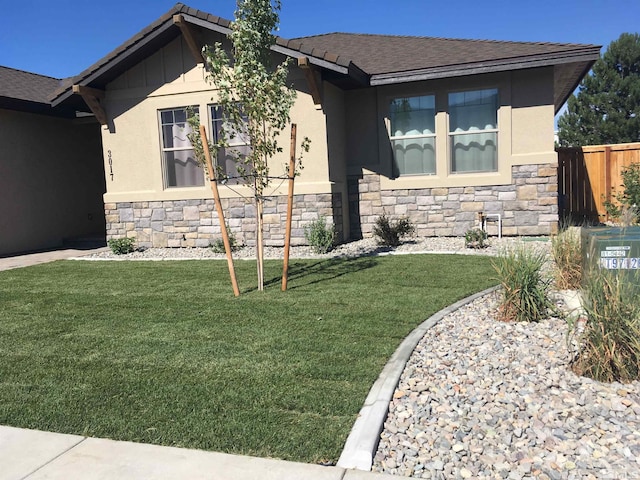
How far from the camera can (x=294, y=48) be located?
10.3m

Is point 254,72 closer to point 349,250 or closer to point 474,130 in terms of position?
point 349,250

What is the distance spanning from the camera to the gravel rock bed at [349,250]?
33.7 feet

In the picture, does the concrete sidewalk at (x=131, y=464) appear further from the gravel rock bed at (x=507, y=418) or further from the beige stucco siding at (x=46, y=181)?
the beige stucco siding at (x=46, y=181)

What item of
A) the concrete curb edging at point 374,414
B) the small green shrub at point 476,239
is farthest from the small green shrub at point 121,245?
the concrete curb edging at point 374,414

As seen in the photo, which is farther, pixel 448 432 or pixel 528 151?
pixel 528 151

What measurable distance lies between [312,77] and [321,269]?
4.09 metres

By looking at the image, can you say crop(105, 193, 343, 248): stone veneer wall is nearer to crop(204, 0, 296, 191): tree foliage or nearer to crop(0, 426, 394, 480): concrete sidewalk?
crop(204, 0, 296, 191): tree foliage

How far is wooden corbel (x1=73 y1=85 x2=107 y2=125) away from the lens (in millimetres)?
11781

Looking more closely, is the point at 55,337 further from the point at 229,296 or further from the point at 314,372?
the point at 314,372

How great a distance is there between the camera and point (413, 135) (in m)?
12.0

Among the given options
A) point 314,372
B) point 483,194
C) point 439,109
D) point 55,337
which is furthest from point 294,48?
point 314,372

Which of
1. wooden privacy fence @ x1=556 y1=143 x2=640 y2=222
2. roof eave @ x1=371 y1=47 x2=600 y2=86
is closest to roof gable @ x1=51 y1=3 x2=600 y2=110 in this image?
roof eave @ x1=371 y1=47 x2=600 y2=86

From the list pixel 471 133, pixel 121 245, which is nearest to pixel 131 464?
pixel 121 245

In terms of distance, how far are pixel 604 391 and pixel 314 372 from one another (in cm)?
214
